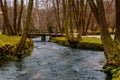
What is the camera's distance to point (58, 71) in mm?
13906

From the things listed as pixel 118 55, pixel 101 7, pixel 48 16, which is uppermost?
pixel 101 7

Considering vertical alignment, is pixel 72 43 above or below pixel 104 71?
below

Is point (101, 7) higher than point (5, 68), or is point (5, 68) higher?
point (101, 7)

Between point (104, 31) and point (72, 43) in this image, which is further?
point (72, 43)

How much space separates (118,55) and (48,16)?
189 ft

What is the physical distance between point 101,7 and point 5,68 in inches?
224

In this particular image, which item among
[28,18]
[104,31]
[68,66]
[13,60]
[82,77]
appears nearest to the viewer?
[82,77]

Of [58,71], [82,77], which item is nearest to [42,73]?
[58,71]

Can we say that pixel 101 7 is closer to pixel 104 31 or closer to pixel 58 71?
pixel 104 31

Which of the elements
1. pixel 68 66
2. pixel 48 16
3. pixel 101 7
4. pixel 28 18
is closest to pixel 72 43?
pixel 28 18

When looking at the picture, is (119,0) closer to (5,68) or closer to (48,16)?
(5,68)

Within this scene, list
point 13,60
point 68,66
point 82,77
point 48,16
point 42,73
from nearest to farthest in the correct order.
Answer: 1. point 82,77
2. point 42,73
3. point 68,66
4. point 13,60
5. point 48,16

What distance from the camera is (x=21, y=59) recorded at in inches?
703

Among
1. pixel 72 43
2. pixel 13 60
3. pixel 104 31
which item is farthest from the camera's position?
pixel 72 43
